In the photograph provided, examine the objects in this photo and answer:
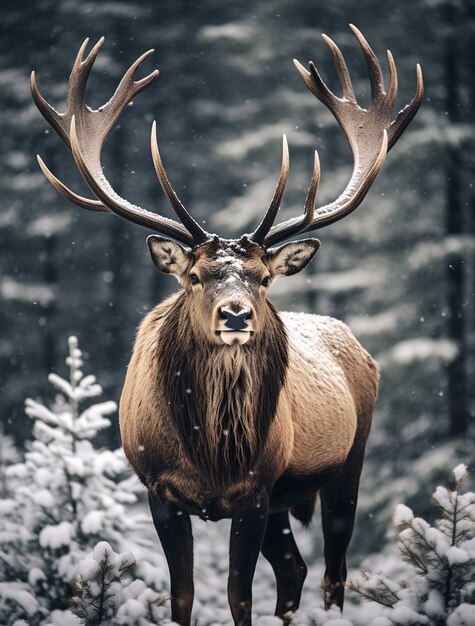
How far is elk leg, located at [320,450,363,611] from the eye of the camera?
6.03 meters

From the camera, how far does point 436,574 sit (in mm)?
4113

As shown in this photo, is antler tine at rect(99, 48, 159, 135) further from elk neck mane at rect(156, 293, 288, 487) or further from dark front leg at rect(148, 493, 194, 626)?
dark front leg at rect(148, 493, 194, 626)

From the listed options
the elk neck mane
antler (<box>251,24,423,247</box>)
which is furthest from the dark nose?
antler (<box>251,24,423,247</box>)

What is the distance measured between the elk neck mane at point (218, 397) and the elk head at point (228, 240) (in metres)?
0.13

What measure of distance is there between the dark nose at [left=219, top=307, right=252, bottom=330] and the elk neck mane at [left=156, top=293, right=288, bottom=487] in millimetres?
335

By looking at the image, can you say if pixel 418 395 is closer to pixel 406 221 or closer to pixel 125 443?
pixel 406 221

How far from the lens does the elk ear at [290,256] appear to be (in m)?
5.13

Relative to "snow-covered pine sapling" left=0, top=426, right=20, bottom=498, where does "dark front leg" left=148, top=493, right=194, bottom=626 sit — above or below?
above

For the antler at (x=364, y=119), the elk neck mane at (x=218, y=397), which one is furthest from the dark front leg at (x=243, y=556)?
the antler at (x=364, y=119)

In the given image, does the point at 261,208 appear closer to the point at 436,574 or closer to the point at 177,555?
the point at 177,555

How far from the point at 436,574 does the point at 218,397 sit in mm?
1379

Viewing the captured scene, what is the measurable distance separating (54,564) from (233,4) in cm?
1107

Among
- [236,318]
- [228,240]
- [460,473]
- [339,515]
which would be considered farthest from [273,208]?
[339,515]

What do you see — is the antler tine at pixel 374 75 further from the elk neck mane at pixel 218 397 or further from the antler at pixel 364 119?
the elk neck mane at pixel 218 397
